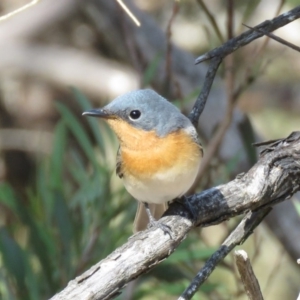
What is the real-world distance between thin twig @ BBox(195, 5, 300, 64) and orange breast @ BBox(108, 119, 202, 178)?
1.58 feet

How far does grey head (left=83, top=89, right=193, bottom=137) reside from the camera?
6.76 ft

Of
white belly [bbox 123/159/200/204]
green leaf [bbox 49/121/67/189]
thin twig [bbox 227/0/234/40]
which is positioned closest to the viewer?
white belly [bbox 123/159/200/204]

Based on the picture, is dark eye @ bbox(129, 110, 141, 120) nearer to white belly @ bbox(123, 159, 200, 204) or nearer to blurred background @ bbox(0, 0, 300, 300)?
white belly @ bbox(123, 159, 200, 204)

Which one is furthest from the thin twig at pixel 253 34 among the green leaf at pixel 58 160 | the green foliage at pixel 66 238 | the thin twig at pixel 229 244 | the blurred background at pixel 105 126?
the green leaf at pixel 58 160

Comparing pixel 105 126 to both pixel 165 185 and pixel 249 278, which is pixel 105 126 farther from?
pixel 249 278

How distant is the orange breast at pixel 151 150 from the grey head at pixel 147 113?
0.02 metres

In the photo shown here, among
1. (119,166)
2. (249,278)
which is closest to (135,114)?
(119,166)

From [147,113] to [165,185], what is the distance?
0.78ft

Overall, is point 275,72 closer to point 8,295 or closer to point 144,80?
point 144,80

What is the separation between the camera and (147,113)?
209 cm

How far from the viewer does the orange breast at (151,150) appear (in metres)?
2.03

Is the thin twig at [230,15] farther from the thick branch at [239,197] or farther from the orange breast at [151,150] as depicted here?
the thick branch at [239,197]

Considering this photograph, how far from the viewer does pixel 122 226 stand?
255 centimetres

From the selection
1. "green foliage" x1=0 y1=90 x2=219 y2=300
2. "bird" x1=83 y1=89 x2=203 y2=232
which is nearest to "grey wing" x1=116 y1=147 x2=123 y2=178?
"bird" x1=83 y1=89 x2=203 y2=232
